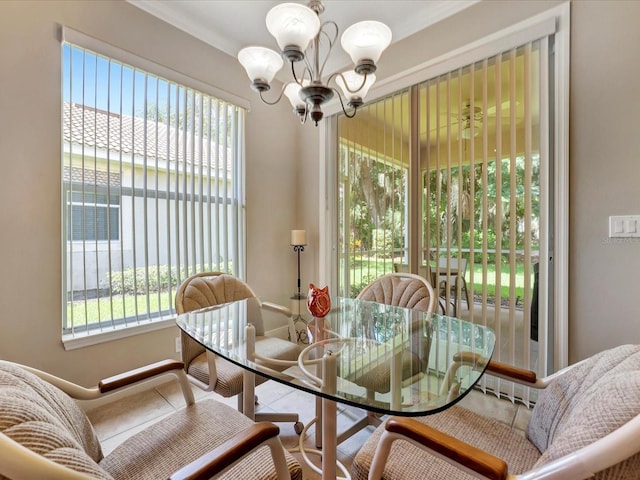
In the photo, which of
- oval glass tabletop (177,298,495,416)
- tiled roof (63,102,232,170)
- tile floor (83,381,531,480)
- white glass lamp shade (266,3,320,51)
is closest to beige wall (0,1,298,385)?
tiled roof (63,102,232,170)

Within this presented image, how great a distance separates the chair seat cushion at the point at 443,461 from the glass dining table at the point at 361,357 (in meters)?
0.17

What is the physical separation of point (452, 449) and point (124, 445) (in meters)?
1.08

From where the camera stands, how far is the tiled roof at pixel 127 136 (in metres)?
2.06

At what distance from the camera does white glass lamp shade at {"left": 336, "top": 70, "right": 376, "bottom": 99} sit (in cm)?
180

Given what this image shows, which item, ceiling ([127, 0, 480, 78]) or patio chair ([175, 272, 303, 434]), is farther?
ceiling ([127, 0, 480, 78])

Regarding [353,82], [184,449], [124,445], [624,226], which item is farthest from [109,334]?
[624,226]

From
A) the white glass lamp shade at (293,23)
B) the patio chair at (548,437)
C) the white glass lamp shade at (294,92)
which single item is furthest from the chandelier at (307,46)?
the patio chair at (548,437)

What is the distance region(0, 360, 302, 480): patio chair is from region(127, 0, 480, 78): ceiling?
2593 mm

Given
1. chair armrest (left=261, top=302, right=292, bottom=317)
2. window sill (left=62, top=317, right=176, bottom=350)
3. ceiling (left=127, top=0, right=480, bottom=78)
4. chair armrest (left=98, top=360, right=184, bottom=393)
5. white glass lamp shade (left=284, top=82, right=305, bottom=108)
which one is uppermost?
ceiling (left=127, top=0, right=480, bottom=78)

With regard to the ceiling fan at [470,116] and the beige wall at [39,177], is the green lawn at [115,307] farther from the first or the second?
the ceiling fan at [470,116]

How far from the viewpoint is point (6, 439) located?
1.71 feet

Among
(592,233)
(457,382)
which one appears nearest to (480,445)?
(457,382)

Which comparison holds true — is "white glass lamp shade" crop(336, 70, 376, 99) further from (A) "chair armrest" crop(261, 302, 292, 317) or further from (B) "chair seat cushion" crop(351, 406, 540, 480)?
(B) "chair seat cushion" crop(351, 406, 540, 480)

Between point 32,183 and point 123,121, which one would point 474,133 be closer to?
point 123,121
